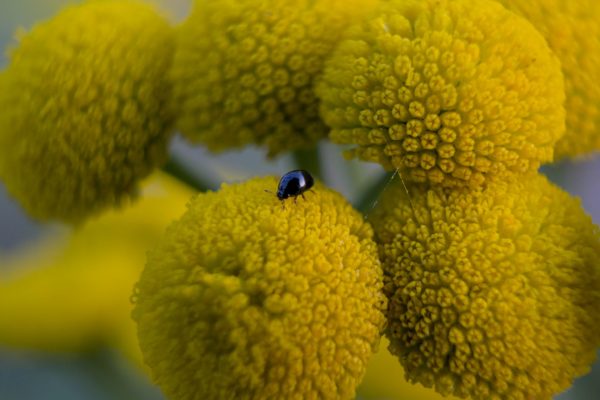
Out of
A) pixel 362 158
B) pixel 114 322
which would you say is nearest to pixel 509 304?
pixel 362 158

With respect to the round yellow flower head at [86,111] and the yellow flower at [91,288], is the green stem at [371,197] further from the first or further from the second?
the yellow flower at [91,288]

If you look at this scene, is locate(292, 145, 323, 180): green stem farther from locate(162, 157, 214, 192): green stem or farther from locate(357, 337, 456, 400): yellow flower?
locate(357, 337, 456, 400): yellow flower

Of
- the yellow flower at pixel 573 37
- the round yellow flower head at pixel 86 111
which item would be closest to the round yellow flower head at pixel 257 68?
the round yellow flower head at pixel 86 111

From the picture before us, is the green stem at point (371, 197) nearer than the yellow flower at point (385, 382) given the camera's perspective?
Yes

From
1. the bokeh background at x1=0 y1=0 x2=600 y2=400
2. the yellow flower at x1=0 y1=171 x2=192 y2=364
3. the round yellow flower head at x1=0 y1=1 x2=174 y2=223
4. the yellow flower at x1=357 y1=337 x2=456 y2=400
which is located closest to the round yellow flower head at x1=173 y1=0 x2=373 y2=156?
the round yellow flower head at x1=0 y1=1 x2=174 y2=223

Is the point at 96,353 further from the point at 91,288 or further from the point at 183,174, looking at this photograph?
the point at 183,174

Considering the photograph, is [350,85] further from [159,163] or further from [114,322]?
[114,322]
